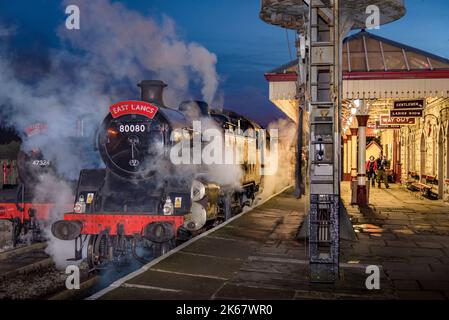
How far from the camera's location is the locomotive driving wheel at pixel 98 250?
938 cm

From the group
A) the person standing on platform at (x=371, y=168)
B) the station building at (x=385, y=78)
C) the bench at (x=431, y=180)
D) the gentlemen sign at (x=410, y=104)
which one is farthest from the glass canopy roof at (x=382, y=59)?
the person standing on platform at (x=371, y=168)

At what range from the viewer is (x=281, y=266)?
832 centimetres

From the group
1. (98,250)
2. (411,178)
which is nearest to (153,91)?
(98,250)

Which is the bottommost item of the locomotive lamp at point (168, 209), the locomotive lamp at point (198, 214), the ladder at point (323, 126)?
the locomotive lamp at point (198, 214)

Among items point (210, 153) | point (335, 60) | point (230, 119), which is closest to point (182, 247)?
point (210, 153)

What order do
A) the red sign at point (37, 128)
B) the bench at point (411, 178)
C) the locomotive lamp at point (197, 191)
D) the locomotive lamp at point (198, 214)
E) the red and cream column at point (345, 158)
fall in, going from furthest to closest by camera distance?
the red and cream column at point (345, 158) < the bench at point (411, 178) < the red sign at point (37, 128) < the locomotive lamp at point (198, 214) < the locomotive lamp at point (197, 191)

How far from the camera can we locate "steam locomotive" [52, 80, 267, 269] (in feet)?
30.9

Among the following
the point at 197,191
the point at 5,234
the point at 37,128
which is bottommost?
the point at 5,234

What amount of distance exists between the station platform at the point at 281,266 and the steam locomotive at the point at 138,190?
0.66 m

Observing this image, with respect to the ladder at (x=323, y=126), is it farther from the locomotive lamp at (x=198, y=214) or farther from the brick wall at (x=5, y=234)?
the brick wall at (x=5, y=234)

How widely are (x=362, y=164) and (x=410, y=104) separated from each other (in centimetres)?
250

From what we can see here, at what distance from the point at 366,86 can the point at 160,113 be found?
5815mm

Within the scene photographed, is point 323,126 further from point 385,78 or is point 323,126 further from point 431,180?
point 431,180

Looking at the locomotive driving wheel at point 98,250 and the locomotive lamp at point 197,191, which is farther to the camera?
the locomotive lamp at point 197,191
